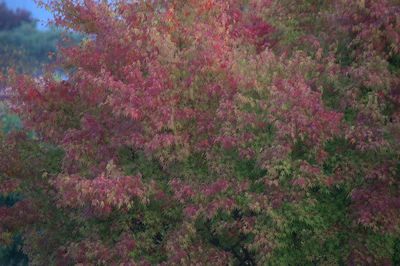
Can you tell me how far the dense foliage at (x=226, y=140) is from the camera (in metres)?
8.05

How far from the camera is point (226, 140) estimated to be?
8.17 metres

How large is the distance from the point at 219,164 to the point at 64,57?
154 inches

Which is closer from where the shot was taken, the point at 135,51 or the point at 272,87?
the point at 272,87

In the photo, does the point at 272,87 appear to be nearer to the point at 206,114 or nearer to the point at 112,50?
the point at 206,114

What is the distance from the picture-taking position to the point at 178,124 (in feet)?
28.3

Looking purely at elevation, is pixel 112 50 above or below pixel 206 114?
above

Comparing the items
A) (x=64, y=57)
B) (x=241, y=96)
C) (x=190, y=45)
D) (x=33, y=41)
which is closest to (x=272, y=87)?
(x=241, y=96)

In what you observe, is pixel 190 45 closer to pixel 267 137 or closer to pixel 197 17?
pixel 197 17

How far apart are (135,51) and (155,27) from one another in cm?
45

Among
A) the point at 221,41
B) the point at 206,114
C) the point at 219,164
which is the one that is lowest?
the point at 219,164

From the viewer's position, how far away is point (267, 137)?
27.4 ft

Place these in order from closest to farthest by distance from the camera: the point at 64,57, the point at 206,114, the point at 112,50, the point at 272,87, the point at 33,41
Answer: the point at 272,87
the point at 206,114
the point at 112,50
the point at 64,57
the point at 33,41

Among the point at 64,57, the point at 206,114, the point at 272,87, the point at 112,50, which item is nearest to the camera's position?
the point at 272,87

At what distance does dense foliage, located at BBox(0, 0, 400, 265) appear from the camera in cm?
805
